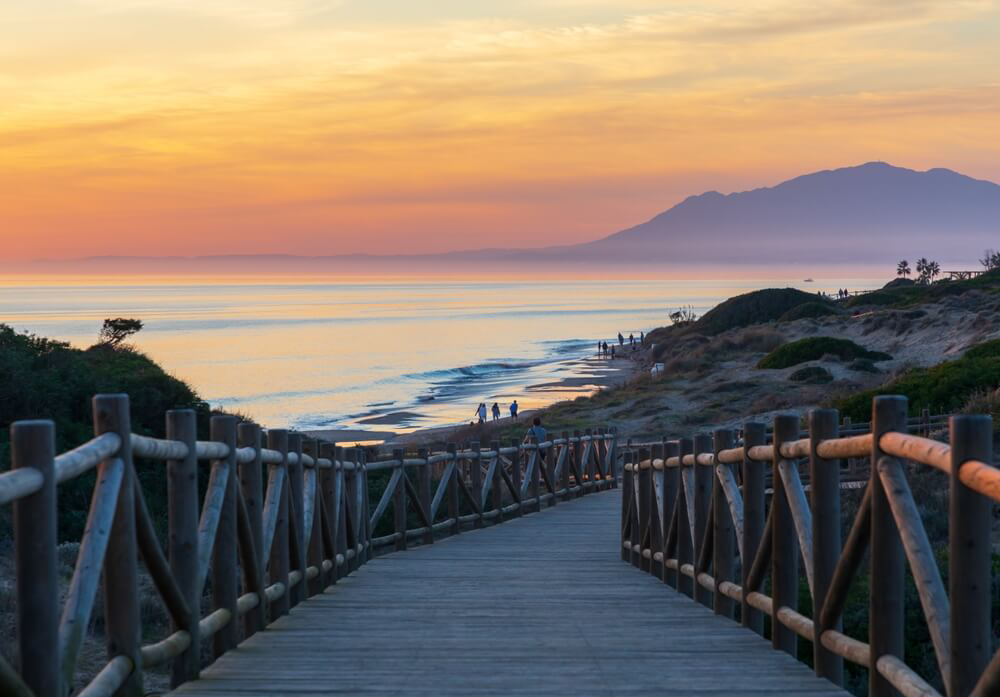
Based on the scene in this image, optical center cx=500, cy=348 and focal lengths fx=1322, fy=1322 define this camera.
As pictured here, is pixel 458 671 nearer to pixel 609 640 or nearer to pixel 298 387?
pixel 609 640

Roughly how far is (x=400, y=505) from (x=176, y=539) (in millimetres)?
7967

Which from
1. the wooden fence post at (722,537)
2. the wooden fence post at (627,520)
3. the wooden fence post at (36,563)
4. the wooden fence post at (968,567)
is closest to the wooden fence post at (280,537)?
the wooden fence post at (722,537)

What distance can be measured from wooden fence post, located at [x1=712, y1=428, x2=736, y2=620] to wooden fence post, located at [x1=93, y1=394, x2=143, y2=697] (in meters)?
4.17

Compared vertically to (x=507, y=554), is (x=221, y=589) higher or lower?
higher

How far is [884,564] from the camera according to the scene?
5.31 m

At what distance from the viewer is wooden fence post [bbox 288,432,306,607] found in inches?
361

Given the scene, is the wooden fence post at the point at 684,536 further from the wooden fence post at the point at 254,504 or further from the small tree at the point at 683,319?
the small tree at the point at 683,319

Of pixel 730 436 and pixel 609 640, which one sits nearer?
pixel 609 640

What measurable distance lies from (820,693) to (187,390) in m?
19.9

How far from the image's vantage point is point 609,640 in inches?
285

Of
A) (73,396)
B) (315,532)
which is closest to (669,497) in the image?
(315,532)

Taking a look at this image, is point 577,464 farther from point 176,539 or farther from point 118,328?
point 118,328

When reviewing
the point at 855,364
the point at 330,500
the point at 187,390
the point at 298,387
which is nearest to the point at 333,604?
the point at 330,500

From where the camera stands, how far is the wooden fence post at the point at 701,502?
367 inches
